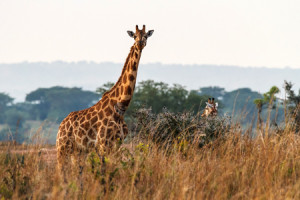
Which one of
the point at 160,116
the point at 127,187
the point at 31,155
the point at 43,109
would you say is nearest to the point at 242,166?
the point at 127,187

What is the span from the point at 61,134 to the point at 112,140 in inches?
43.1

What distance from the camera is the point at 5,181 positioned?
24.5ft

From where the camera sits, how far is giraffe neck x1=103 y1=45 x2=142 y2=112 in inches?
360

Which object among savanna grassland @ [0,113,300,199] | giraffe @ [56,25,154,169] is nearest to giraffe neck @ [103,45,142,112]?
giraffe @ [56,25,154,169]

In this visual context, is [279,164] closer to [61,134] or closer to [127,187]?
[127,187]

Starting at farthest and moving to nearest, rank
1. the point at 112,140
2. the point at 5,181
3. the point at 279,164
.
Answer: the point at 112,140 → the point at 279,164 → the point at 5,181

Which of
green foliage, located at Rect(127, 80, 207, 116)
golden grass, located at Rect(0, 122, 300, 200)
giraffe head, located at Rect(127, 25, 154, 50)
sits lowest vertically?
green foliage, located at Rect(127, 80, 207, 116)

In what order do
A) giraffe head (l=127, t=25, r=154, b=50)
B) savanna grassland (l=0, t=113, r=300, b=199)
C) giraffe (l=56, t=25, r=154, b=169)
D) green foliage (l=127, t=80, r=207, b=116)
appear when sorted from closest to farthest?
savanna grassland (l=0, t=113, r=300, b=199) → giraffe (l=56, t=25, r=154, b=169) → giraffe head (l=127, t=25, r=154, b=50) → green foliage (l=127, t=80, r=207, b=116)

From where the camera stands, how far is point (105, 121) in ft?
29.3

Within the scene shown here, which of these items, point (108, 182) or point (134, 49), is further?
point (134, 49)

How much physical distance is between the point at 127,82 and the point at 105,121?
83 centimetres

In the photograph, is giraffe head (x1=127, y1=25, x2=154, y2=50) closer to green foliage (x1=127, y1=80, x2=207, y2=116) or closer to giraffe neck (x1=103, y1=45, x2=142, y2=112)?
giraffe neck (x1=103, y1=45, x2=142, y2=112)

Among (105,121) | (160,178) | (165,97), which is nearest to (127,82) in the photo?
(105,121)

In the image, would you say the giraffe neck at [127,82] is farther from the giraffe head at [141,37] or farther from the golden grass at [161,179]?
the golden grass at [161,179]
